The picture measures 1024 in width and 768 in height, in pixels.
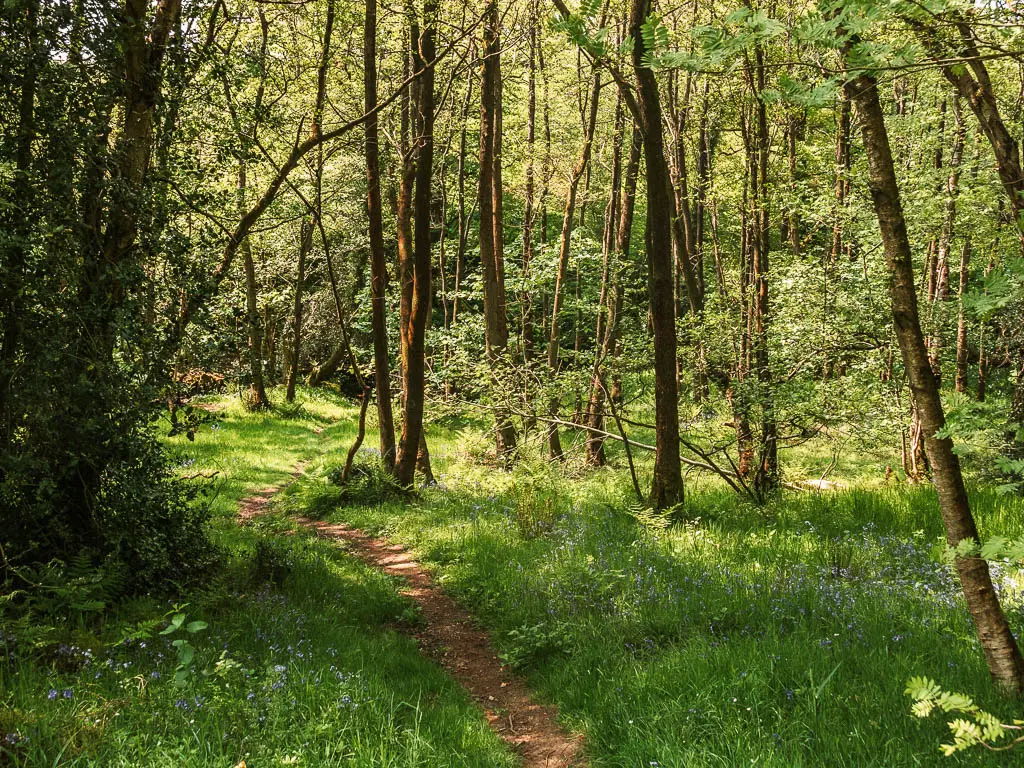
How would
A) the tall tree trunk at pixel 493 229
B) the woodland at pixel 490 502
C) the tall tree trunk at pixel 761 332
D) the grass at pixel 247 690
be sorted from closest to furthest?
1. the grass at pixel 247 690
2. the woodland at pixel 490 502
3. the tall tree trunk at pixel 761 332
4. the tall tree trunk at pixel 493 229

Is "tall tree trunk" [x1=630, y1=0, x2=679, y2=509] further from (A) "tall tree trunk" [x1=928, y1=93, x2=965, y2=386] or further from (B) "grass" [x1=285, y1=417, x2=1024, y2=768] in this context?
(A) "tall tree trunk" [x1=928, y1=93, x2=965, y2=386]

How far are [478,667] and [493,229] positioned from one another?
33.7 ft

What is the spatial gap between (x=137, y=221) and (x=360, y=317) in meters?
20.4

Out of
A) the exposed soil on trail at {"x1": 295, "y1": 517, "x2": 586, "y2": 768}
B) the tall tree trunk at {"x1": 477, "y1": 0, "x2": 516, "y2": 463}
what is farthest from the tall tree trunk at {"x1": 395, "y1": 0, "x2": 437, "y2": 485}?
the exposed soil on trail at {"x1": 295, "y1": 517, "x2": 586, "y2": 768}

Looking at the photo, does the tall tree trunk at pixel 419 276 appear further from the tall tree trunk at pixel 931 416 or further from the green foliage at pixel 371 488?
the tall tree trunk at pixel 931 416

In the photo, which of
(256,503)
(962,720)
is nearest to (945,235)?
(962,720)

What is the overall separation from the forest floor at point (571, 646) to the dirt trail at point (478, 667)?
0.38ft

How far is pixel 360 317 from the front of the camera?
26.1 metres

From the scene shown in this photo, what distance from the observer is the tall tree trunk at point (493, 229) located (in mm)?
12492

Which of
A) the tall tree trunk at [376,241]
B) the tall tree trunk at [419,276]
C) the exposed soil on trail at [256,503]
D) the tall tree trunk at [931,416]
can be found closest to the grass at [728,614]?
the tall tree trunk at [931,416]

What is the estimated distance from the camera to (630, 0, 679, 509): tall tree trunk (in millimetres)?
8742

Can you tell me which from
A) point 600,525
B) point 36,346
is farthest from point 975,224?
point 36,346

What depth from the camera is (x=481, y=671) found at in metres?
5.98

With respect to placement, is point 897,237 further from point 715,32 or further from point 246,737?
point 246,737
